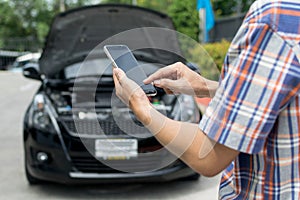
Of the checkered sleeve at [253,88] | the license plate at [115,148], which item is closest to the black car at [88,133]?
the license plate at [115,148]

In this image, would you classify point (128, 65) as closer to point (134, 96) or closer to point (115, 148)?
point (134, 96)

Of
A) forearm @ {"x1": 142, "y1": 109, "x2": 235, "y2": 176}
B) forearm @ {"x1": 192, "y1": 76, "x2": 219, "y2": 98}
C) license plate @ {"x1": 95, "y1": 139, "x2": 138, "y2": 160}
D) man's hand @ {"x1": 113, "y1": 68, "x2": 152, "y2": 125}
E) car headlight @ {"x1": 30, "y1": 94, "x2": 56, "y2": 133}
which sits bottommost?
license plate @ {"x1": 95, "y1": 139, "x2": 138, "y2": 160}

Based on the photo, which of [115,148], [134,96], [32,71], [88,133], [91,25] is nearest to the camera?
[134,96]

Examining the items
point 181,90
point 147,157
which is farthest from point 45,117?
point 181,90

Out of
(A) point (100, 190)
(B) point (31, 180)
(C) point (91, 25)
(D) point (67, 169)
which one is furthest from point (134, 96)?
(C) point (91, 25)

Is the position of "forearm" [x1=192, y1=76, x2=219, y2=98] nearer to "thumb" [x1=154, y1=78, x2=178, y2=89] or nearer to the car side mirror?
"thumb" [x1=154, y1=78, x2=178, y2=89]

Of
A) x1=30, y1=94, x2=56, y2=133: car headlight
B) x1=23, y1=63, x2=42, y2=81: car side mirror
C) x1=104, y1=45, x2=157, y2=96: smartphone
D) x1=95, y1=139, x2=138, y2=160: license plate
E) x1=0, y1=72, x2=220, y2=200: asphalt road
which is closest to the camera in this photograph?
x1=104, y1=45, x2=157, y2=96: smartphone

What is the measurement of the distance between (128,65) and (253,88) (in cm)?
48

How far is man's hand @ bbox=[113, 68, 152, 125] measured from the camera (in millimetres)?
1220

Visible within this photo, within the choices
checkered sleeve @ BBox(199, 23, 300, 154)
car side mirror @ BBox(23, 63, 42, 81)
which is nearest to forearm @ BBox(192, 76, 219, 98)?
checkered sleeve @ BBox(199, 23, 300, 154)

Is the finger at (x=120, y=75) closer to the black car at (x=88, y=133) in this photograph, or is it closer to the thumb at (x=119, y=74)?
the thumb at (x=119, y=74)

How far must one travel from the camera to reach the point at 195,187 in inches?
187

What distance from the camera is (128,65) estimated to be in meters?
1.40

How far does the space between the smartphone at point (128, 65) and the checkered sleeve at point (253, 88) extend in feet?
0.96
